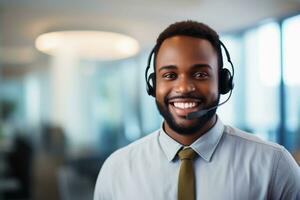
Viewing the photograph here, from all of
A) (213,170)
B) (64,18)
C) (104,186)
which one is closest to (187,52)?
(213,170)

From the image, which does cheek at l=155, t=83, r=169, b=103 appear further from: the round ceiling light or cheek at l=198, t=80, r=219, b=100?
the round ceiling light

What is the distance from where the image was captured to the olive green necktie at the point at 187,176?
84 cm

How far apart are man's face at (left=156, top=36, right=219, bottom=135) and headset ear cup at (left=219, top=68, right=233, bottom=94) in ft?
0.07

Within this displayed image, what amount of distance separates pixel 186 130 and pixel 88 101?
4.23 feet

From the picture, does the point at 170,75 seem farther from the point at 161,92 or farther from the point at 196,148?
the point at 196,148

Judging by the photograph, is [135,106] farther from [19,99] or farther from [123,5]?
[19,99]

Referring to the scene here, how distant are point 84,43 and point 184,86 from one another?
4.35ft

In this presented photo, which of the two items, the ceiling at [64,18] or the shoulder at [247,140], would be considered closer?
the shoulder at [247,140]

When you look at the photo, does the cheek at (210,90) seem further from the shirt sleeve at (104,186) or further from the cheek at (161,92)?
the shirt sleeve at (104,186)

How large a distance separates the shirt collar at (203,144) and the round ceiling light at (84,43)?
41.3 inches

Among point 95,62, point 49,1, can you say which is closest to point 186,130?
point 95,62

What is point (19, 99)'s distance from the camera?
203 centimetres

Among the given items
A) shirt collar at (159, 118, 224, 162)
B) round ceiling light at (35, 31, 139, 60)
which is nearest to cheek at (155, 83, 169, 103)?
shirt collar at (159, 118, 224, 162)

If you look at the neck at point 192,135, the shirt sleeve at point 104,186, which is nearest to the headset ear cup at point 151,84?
the neck at point 192,135
